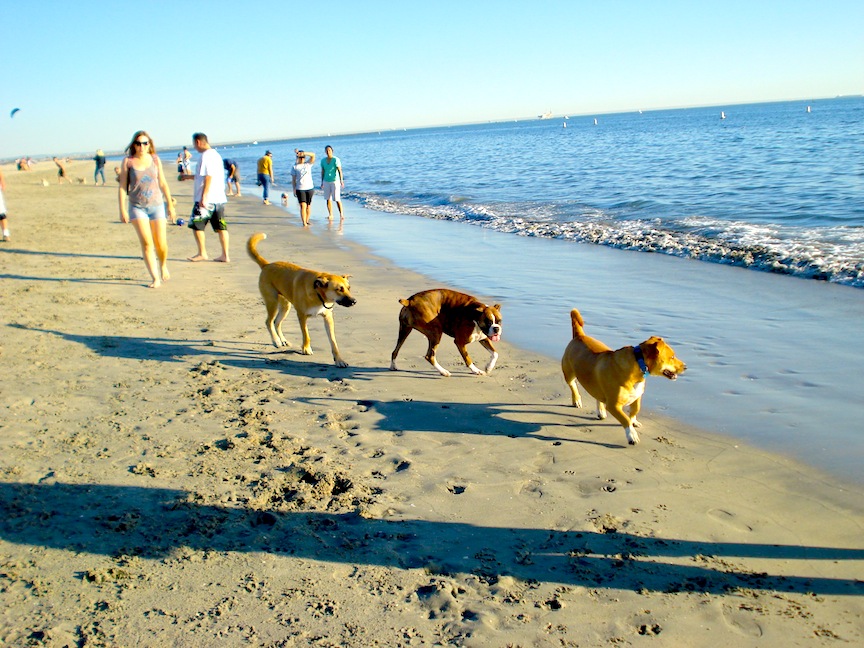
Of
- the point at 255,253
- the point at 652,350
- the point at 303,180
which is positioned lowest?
the point at 652,350

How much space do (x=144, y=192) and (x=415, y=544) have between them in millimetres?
7191

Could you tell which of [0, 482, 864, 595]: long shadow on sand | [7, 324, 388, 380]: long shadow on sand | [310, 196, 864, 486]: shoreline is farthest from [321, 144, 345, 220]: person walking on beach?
[0, 482, 864, 595]: long shadow on sand

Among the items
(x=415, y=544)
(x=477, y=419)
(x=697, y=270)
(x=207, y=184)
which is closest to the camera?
(x=415, y=544)

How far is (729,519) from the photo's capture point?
142 inches

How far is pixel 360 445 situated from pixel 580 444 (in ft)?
5.11

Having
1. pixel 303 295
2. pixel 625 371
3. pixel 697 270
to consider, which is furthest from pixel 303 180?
pixel 625 371

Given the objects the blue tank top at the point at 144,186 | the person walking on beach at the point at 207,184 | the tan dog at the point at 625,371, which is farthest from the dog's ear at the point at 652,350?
the person walking on beach at the point at 207,184

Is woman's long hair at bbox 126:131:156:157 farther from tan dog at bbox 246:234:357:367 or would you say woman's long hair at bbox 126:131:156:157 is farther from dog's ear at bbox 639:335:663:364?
dog's ear at bbox 639:335:663:364

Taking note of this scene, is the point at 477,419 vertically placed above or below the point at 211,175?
below

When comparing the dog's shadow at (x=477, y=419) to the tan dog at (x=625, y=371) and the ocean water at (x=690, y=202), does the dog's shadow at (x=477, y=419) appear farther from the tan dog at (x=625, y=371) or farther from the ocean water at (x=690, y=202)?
the ocean water at (x=690, y=202)

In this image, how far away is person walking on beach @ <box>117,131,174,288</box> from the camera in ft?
28.4

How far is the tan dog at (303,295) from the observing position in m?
6.21

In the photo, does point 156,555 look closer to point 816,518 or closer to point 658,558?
point 658,558

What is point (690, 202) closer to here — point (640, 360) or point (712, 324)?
point (712, 324)
